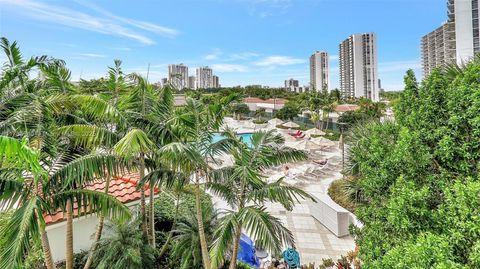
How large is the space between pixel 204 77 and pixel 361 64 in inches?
2592

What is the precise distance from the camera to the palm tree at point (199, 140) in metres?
6.03

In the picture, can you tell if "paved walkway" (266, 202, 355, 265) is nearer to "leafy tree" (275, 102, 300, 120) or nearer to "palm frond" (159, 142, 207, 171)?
"palm frond" (159, 142, 207, 171)

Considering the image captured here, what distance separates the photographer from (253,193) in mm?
6273

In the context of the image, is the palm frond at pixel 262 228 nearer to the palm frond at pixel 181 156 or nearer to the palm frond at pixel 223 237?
the palm frond at pixel 223 237

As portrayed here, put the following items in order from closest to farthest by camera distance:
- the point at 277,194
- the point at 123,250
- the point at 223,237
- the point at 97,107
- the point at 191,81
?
the point at 223,237
the point at 277,194
the point at 97,107
the point at 123,250
the point at 191,81

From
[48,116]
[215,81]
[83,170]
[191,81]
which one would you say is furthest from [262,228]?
[215,81]

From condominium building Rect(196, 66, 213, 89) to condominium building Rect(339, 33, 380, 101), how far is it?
58.7m

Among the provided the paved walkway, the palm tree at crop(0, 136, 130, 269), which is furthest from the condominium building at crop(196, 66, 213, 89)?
the palm tree at crop(0, 136, 130, 269)

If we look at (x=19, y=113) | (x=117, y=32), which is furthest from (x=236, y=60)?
(x=19, y=113)

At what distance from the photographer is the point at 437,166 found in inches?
184

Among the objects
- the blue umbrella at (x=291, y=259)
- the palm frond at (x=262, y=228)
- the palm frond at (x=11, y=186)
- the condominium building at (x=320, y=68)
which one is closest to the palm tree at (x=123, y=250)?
the palm frond at (x=11, y=186)

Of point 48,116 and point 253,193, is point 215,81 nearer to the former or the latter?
point 48,116

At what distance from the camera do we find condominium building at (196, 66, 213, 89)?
123 meters

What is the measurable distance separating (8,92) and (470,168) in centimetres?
947
